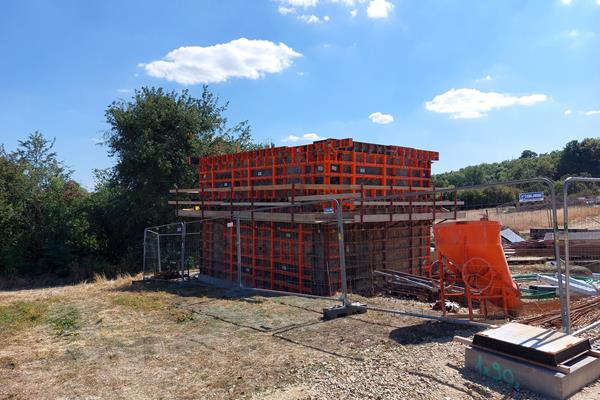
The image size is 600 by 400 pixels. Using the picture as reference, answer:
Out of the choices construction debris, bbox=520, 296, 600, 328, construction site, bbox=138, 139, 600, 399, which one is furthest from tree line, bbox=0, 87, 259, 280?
construction debris, bbox=520, 296, 600, 328

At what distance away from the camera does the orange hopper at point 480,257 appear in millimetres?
6973

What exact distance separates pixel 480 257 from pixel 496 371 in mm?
2332

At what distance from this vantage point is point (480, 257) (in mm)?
7070

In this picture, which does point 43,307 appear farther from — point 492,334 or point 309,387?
point 492,334

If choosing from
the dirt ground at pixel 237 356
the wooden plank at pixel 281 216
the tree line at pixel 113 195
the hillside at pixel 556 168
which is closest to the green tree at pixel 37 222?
the tree line at pixel 113 195

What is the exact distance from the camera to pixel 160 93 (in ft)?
87.1

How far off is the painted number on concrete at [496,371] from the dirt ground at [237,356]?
95mm

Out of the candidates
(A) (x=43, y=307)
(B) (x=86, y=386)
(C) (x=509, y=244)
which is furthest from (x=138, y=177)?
(B) (x=86, y=386)

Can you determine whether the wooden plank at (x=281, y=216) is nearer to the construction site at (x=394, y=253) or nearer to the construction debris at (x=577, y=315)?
the construction site at (x=394, y=253)

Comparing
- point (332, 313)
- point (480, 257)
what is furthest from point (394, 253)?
point (480, 257)

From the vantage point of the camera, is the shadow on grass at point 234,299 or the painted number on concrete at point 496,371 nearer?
the painted number on concrete at point 496,371

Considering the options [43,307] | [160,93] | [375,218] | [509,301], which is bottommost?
[43,307]

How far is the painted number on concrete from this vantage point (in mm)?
4902

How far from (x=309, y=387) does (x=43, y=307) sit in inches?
331
